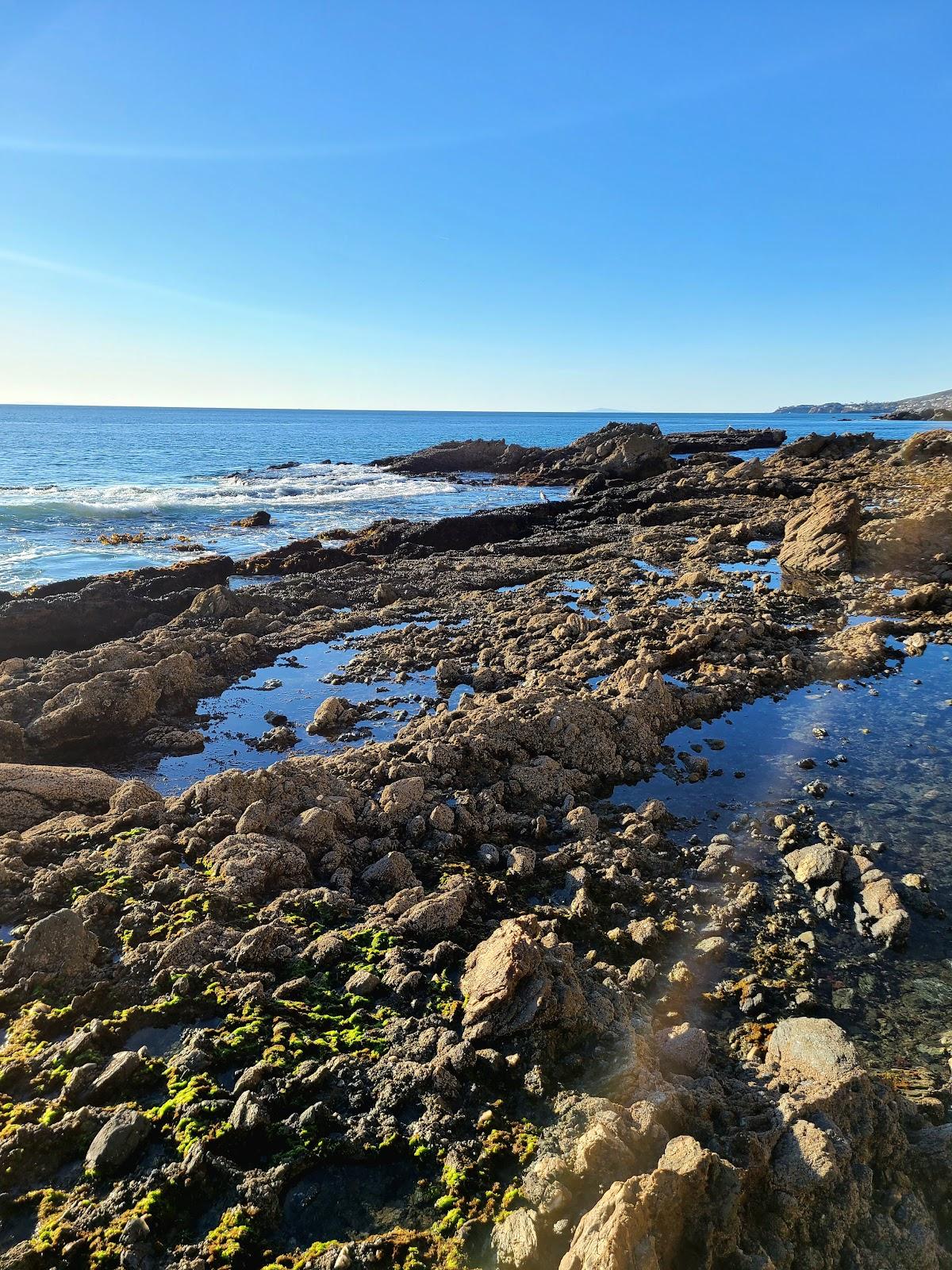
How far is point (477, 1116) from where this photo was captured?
4.20 meters

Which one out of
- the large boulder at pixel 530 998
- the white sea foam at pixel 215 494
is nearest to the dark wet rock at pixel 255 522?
the white sea foam at pixel 215 494

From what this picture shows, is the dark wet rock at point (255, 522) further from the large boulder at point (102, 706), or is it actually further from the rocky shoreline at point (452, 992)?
the large boulder at point (102, 706)

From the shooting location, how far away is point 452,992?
521 centimetres

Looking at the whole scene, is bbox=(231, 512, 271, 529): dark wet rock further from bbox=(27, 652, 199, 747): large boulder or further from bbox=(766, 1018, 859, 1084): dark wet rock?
bbox=(766, 1018, 859, 1084): dark wet rock

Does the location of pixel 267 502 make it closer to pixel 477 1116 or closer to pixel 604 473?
pixel 604 473

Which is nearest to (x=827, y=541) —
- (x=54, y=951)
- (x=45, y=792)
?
(x=45, y=792)

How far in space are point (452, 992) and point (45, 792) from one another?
5935 mm

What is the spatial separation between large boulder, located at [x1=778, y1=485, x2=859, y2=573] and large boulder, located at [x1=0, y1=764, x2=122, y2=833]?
1640cm

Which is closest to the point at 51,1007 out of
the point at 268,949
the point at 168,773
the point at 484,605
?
the point at 268,949

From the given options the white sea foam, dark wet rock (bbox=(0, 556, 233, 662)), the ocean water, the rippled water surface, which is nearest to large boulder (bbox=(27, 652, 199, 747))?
dark wet rock (bbox=(0, 556, 233, 662))

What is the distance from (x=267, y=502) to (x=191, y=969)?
4107 centimetres

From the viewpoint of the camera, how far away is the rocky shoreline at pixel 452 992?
3584 mm

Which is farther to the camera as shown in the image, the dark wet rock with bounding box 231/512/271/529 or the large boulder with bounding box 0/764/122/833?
the dark wet rock with bounding box 231/512/271/529

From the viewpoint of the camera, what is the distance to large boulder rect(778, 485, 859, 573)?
17.3 m
